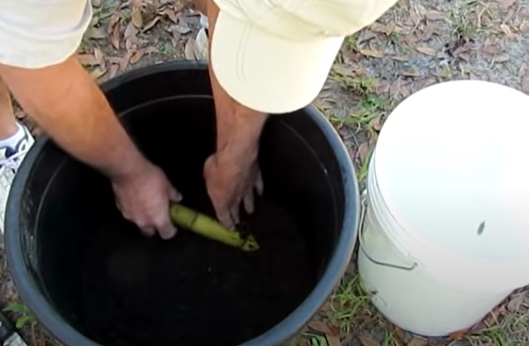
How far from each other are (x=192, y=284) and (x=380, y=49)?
62 cm

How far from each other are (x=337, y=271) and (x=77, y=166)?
40 centimetres

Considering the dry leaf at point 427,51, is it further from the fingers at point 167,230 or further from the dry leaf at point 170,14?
the fingers at point 167,230

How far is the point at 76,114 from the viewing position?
992 mm

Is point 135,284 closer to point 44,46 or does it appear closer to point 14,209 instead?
point 14,209

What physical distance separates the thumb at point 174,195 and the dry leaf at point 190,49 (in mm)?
457

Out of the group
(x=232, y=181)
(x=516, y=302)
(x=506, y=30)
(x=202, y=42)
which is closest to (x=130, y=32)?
(x=202, y=42)

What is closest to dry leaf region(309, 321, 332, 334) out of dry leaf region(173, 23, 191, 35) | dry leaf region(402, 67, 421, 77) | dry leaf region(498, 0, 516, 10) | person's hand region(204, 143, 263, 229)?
person's hand region(204, 143, 263, 229)

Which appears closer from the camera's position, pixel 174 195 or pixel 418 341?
pixel 174 195

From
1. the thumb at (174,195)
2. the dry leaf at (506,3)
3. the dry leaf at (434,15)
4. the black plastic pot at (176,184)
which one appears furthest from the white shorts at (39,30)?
the dry leaf at (506,3)

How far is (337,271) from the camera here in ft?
3.17

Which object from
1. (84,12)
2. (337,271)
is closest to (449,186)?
(337,271)

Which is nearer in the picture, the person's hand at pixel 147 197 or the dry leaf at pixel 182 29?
the person's hand at pixel 147 197

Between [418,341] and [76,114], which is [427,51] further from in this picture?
[76,114]

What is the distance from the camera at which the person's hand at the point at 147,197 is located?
3.76ft
